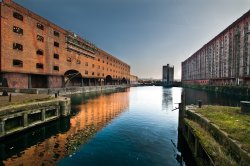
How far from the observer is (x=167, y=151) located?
43.1ft

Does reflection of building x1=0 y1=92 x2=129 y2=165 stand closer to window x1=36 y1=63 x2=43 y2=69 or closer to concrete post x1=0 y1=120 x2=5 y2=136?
concrete post x1=0 y1=120 x2=5 y2=136

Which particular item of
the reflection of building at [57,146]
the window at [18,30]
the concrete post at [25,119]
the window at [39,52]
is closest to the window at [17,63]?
the window at [39,52]

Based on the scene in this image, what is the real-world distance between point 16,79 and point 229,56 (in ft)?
257

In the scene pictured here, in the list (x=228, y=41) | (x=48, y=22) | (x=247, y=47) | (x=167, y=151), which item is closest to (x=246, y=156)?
(x=167, y=151)

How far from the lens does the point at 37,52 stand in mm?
42000

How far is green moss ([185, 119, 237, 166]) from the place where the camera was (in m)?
7.70

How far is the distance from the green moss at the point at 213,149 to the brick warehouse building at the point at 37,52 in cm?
3636

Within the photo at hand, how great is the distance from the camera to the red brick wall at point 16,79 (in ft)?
115

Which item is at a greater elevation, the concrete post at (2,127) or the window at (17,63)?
the window at (17,63)

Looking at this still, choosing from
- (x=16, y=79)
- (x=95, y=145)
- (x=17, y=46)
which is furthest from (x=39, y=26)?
(x=95, y=145)

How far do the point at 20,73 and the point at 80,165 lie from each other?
3417 centimetres

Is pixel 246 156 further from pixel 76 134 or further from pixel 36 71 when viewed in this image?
pixel 36 71

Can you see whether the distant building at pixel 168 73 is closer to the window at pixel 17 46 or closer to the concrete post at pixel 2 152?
the window at pixel 17 46

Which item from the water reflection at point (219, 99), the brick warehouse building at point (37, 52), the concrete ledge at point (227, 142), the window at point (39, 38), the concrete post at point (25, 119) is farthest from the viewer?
the window at point (39, 38)
